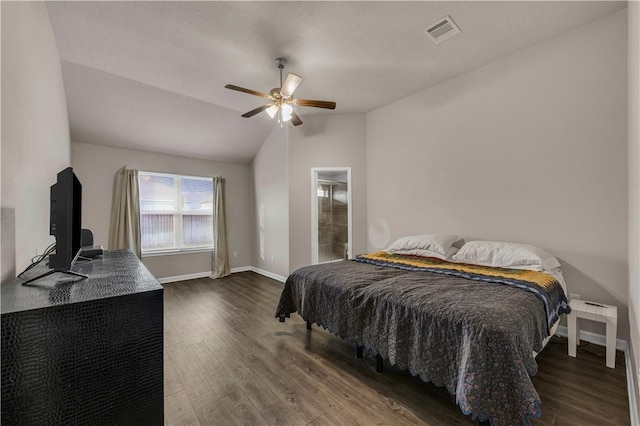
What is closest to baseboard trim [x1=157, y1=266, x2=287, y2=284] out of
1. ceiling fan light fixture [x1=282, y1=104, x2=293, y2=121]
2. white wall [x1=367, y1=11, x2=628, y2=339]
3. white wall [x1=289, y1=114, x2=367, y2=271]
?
white wall [x1=289, y1=114, x2=367, y2=271]

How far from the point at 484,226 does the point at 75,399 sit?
12.2 ft

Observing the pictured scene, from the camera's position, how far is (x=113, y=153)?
471 centimetres

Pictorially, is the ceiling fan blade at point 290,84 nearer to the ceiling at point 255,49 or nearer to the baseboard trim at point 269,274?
the ceiling at point 255,49

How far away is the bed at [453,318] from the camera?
1386mm

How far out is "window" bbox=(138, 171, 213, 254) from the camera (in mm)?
5059

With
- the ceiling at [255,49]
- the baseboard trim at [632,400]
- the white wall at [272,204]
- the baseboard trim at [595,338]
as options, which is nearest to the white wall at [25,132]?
the ceiling at [255,49]

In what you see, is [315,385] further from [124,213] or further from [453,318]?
[124,213]

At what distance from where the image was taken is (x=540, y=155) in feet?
9.42

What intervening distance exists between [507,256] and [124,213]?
5580mm

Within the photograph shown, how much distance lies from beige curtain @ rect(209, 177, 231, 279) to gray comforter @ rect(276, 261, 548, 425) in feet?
11.3

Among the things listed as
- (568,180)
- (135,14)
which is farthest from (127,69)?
(568,180)

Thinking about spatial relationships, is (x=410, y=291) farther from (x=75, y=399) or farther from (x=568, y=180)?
(x=568, y=180)

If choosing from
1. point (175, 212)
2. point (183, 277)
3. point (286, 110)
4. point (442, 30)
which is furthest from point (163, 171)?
point (442, 30)

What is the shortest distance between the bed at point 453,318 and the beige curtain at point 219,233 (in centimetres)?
316
